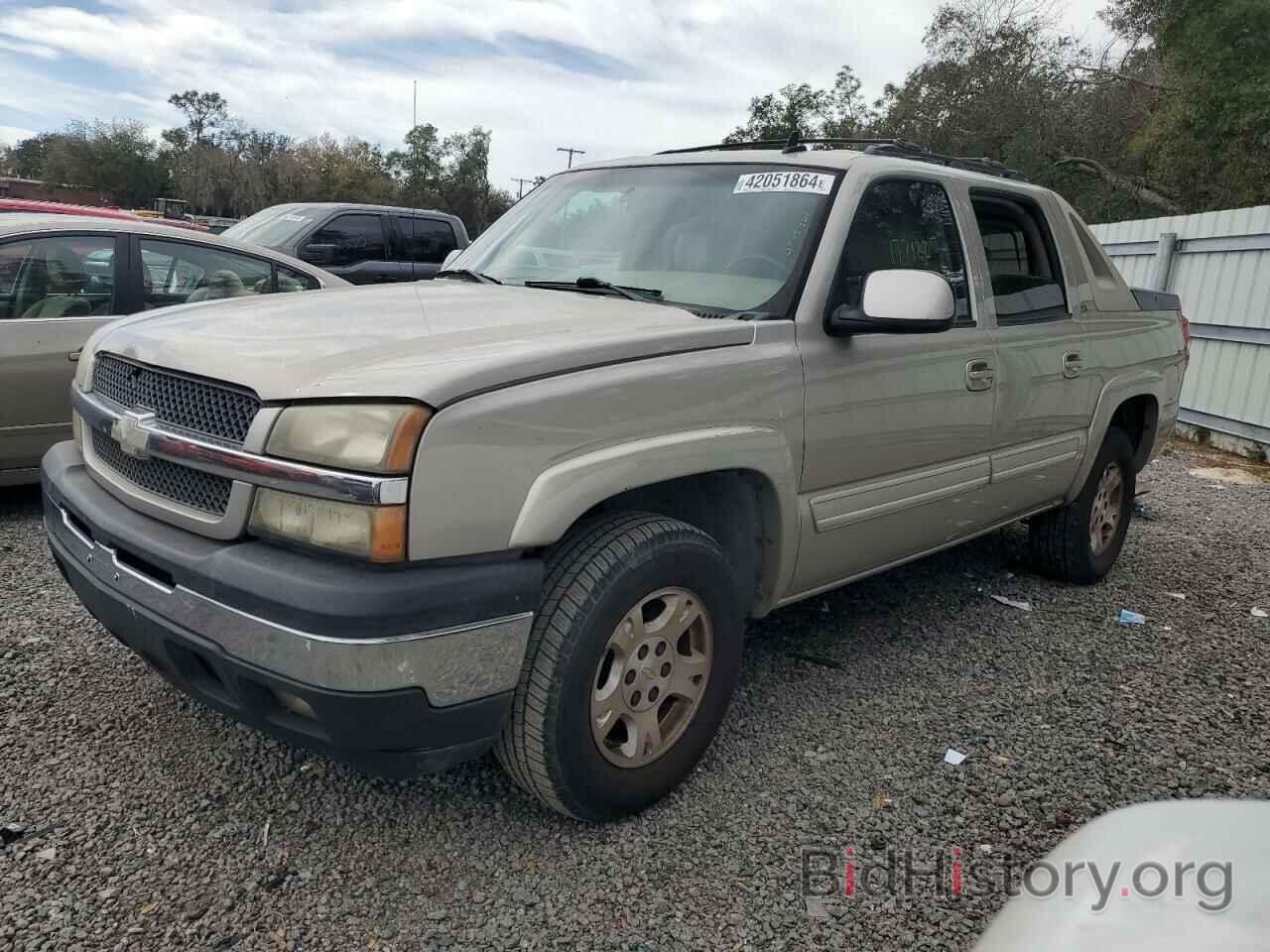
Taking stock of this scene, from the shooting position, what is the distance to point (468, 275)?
11.7ft

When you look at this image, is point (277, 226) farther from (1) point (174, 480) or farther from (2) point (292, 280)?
(1) point (174, 480)

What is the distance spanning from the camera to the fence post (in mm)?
10172

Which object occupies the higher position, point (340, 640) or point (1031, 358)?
point (1031, 358)

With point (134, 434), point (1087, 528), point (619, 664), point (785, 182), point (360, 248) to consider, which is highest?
point (785, 182)

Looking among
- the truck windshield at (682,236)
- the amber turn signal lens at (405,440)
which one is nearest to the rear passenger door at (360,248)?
the truck windshield at (682,236)

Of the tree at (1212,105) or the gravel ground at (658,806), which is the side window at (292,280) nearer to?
the gravel ground at (658,806)

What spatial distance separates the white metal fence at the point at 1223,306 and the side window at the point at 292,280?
26.3 ft

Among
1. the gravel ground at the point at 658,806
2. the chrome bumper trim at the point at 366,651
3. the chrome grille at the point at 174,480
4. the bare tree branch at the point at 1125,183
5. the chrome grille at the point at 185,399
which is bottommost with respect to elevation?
the gravel ground at the point at 658,806

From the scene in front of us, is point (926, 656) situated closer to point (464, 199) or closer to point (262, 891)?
point (262, 891)

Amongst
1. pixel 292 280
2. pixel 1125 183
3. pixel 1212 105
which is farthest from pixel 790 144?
pixel 1125 183

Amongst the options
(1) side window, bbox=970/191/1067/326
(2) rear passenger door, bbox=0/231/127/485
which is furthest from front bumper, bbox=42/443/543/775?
(2) rear passenger door, bbox=0/231/127/485

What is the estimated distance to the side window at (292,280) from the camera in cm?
579

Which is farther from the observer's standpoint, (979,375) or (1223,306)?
(1223,306)

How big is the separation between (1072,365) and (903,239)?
1.22 meters
